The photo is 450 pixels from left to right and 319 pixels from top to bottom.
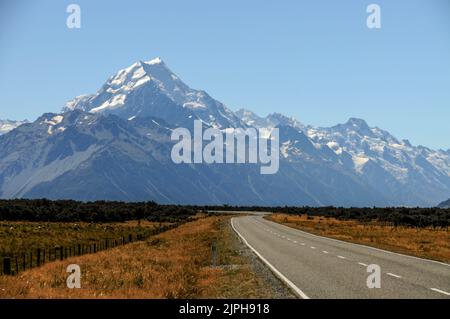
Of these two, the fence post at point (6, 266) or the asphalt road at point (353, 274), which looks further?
the fence post at point (6, 266)

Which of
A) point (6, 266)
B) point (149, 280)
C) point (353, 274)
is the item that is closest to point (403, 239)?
point (353, 274)

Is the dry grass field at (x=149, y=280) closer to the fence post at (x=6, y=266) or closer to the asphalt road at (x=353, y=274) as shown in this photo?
A: the asphalt road at (x=353, y=274)

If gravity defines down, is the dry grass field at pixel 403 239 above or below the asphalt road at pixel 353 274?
below

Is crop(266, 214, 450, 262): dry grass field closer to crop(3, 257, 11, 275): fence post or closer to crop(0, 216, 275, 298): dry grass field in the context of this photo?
crop(0, 216, 275, 298): dry grass field

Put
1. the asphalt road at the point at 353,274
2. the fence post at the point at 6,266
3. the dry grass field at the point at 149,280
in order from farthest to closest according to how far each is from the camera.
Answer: the fence post at the point at 6,266 → the dry grass field at the point at 149,280 → the asphalt road at the point at 353,274

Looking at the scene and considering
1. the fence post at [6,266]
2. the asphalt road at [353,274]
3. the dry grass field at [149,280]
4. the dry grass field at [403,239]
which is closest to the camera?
the asphalt road at [353,274]

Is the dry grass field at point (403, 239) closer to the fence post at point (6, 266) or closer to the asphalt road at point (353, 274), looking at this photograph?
the asphalt road at point (353, 274)

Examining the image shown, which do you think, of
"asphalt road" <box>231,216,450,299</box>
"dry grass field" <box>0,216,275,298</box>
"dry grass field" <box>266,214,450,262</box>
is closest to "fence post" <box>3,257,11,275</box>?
"dry grass field" <box>0,216,275,298</box>

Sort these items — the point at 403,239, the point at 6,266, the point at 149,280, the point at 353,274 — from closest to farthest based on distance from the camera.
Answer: the point at 149,280 → the point at 353,274 → the point at 6,266 → the point at 403,239

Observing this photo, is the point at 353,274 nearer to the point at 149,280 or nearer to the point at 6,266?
the point at 149,280

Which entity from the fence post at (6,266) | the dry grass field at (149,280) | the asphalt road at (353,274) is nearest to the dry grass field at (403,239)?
the asphalt road at (353,274)
